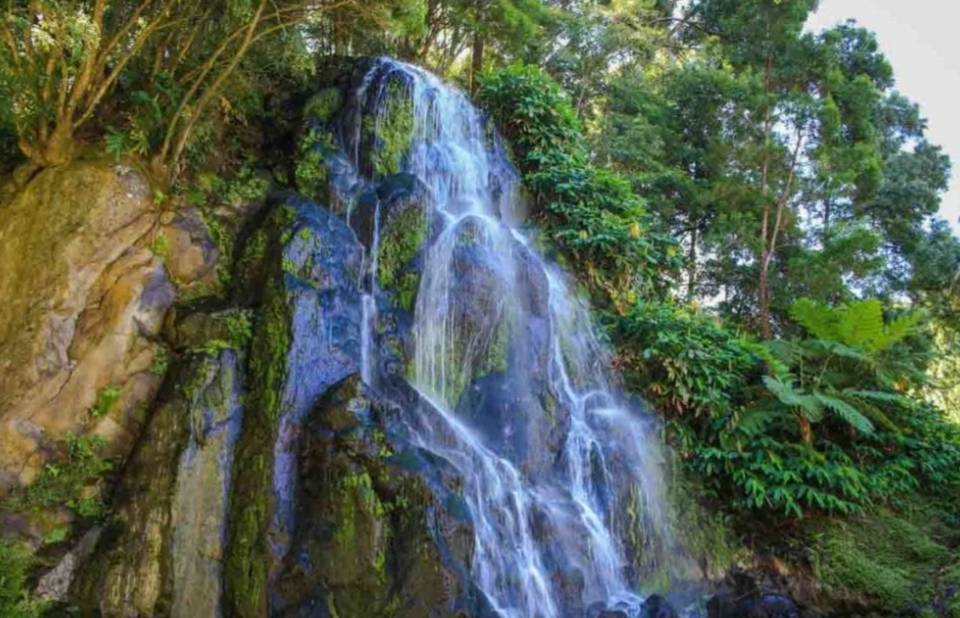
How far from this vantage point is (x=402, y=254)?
7266 millimetres

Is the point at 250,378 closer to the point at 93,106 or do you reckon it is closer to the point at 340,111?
the point at 93,106

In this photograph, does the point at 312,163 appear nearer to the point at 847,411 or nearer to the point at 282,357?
the point at 282,357

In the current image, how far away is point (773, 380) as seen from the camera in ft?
22.9

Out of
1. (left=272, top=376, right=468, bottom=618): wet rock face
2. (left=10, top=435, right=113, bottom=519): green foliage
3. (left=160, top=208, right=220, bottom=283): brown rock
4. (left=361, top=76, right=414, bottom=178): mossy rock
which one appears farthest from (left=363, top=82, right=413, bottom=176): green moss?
(left=10, top=435, right=113, bottom=519): green foliage

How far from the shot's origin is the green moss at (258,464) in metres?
4.86

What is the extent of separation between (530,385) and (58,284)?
4404 millimetres

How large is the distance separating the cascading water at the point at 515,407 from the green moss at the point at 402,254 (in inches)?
3.8

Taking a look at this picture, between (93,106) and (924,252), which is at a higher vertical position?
(924,252)

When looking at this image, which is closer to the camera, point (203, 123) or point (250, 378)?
point (250, 378)

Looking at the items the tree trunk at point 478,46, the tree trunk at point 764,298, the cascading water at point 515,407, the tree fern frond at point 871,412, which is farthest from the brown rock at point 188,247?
the tree trunk at point 764,298

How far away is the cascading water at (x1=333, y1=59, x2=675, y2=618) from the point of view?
18.9ft

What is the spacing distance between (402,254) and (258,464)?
2.88 metres

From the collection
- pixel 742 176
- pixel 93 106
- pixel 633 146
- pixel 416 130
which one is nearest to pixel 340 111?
pixel 416 130

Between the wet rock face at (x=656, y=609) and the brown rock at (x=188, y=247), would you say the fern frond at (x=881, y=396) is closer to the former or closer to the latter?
the wet rock face at (x=656, y=609)
